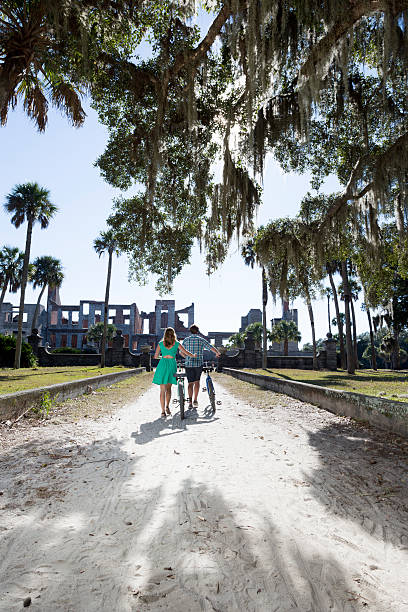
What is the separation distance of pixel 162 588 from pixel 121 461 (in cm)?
238

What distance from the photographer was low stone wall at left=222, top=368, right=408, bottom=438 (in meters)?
5.37

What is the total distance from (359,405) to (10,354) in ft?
78.6

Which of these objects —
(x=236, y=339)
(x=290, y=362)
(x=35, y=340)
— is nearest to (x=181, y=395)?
(x=35, y=340)

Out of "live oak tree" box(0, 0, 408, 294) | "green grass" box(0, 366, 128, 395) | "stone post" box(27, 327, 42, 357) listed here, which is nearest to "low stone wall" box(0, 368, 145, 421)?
"green grass" box(0, 366, 128, 395)

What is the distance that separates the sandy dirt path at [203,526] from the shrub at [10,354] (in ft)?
74.7

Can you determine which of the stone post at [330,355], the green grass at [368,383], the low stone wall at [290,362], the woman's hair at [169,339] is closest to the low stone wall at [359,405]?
the green grass at [368,383]

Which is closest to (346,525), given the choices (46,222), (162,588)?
(162,588)

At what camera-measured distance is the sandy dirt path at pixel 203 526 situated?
5.82ft

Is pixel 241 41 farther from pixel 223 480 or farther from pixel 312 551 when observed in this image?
pixel 312 551

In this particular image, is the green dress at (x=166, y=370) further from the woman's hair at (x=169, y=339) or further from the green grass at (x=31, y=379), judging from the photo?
the green grass at (x=31, y=379)

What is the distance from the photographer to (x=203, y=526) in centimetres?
247

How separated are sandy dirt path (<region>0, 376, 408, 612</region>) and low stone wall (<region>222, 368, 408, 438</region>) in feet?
2.49

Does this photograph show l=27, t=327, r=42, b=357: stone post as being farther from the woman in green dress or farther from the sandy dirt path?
the sandy dirt path

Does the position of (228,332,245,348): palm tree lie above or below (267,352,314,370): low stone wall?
above
